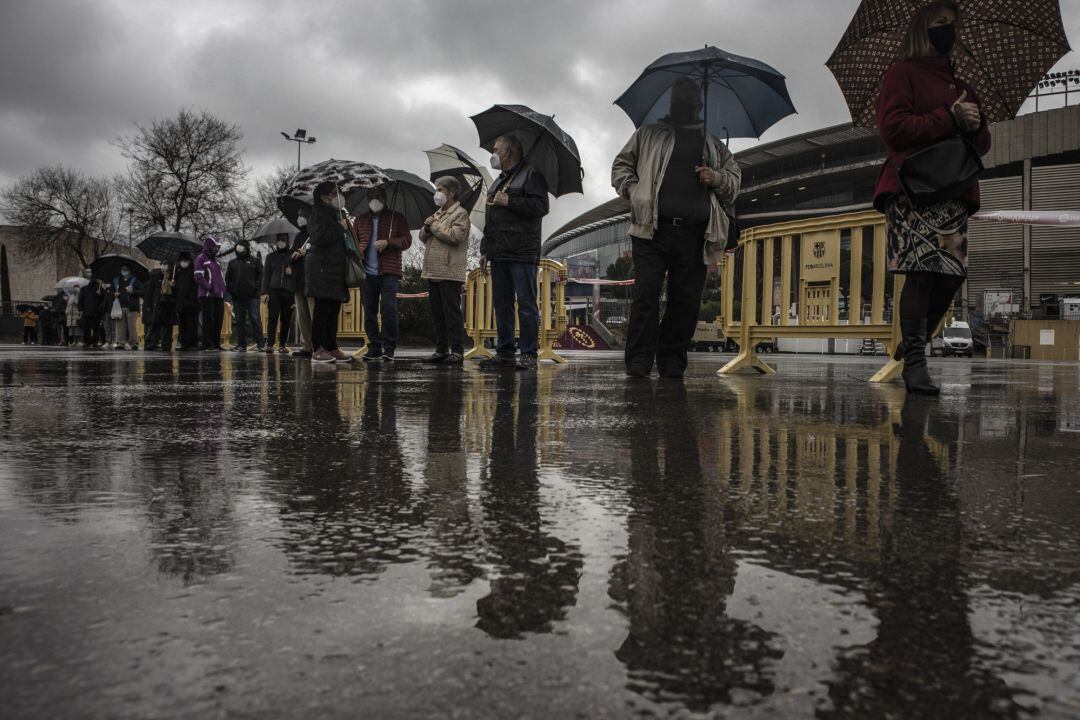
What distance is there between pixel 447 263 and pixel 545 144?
1.50 metres

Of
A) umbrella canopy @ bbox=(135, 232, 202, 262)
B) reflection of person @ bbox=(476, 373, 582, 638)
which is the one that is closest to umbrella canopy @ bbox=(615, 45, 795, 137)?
reflection of person @ bbox=(476, 373, 582, 638)

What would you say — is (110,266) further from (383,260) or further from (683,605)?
(683,605)

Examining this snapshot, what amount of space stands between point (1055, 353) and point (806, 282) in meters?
26.5

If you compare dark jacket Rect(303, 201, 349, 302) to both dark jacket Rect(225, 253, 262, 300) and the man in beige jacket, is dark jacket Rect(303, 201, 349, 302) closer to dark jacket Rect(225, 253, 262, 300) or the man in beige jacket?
the man in beige jacket

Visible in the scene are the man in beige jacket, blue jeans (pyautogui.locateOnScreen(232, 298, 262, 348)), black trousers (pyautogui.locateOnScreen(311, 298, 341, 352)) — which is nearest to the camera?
the man in beige jacket

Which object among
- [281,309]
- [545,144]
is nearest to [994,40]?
[545,144]

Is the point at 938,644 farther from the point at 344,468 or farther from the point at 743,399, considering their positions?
the point at 743,399

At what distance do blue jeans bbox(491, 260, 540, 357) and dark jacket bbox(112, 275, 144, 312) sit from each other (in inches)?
508

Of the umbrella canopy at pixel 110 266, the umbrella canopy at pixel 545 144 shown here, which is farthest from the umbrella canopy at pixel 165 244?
the umbrella canopy at pixel 545 144

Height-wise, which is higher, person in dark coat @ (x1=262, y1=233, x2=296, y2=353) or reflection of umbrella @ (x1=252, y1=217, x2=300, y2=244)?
reflection of umbrella @ (x1=252, y1=217, x2=300, y2=244)

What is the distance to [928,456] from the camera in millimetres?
2068

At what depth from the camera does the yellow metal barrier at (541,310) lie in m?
10.0

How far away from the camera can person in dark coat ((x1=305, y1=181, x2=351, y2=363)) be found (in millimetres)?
8312

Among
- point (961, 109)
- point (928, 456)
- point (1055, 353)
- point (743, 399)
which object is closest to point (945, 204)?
point (961, 109)
